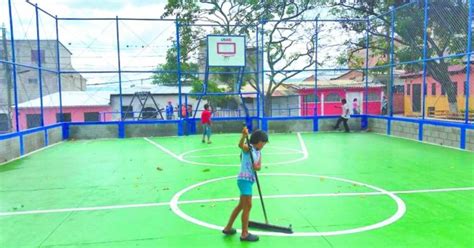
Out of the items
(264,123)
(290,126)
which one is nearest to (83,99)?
(264,123)

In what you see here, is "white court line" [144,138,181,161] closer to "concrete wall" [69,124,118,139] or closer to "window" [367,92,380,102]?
"concrete wall" [69,124,118,139]

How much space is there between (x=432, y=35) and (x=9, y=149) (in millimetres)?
15444

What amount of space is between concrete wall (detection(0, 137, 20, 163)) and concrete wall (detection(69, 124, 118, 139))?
4.91 m

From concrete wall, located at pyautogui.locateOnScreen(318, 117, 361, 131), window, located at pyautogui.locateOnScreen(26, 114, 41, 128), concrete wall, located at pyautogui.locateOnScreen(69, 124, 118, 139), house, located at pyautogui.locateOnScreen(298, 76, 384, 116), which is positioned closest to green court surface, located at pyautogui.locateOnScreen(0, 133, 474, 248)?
window, located at pyautogui.locateOnScreen(26, 114, 41, 128)

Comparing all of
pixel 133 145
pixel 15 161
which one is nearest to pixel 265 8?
pixel 133 145

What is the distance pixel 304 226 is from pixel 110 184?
171 inches

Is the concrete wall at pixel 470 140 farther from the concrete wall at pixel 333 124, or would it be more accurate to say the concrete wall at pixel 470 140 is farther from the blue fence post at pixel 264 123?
the blue fence post at pixel 264 123

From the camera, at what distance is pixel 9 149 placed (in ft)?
36.8

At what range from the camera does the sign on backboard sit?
17.0 m

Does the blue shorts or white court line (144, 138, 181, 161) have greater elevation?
the blue shorts

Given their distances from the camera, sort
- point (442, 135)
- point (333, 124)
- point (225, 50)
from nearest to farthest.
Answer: point (442, 135) → point (225, 50) → point (333, 124)

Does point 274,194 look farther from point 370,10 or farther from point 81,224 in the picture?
point 370,10

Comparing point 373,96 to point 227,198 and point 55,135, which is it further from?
point 227,198

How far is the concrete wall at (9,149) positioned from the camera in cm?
1083
